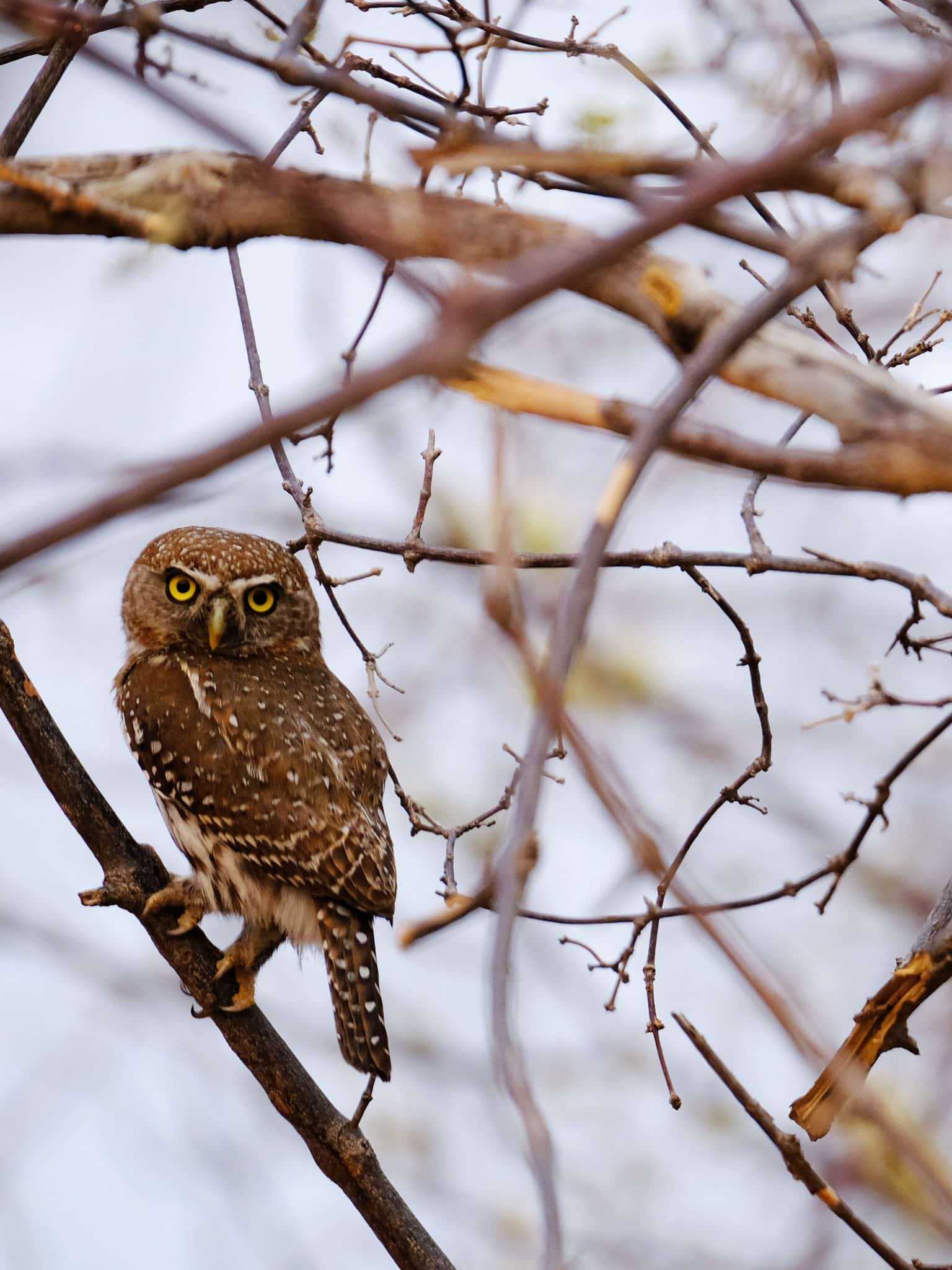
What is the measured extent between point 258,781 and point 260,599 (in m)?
0.90

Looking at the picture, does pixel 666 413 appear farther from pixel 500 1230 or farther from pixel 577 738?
pixel 500 1230

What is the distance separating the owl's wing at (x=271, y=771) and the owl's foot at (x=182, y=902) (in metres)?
0.46

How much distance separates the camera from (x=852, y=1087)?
1.31 m

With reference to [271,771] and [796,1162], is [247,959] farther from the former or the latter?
[796,1162]

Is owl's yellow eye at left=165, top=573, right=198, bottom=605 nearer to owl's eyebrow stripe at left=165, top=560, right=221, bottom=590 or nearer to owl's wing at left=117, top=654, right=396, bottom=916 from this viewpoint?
owl's eyebrow stripe at left=165, top=560, right=221, bottom=590

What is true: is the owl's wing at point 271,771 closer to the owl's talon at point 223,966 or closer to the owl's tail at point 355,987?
the owl's tail at point 355,987

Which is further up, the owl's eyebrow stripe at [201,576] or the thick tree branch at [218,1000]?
the owl's eyebrow stripe at [201,576]

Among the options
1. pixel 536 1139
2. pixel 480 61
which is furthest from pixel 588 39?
pixel 536 1139

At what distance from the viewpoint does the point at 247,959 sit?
397 centimetres

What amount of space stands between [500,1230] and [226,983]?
5.69 meters

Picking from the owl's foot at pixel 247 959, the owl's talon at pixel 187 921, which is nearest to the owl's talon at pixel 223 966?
the owl's foot at pixel 247 959

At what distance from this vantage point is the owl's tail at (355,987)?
4.18 meters

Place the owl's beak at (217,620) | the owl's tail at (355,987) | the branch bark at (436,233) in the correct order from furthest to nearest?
the owl's beak at (217,620) < the owl's tail at (355,987) < the branch bark at (436,233)

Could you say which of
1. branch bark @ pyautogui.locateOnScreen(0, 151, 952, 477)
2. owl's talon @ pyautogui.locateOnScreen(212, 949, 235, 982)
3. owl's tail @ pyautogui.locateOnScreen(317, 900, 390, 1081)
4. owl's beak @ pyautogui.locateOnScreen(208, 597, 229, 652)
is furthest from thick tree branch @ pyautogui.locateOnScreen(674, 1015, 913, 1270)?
owl's beak @ pyautogui.locateOnScreen(208, 597, 229, 652)
